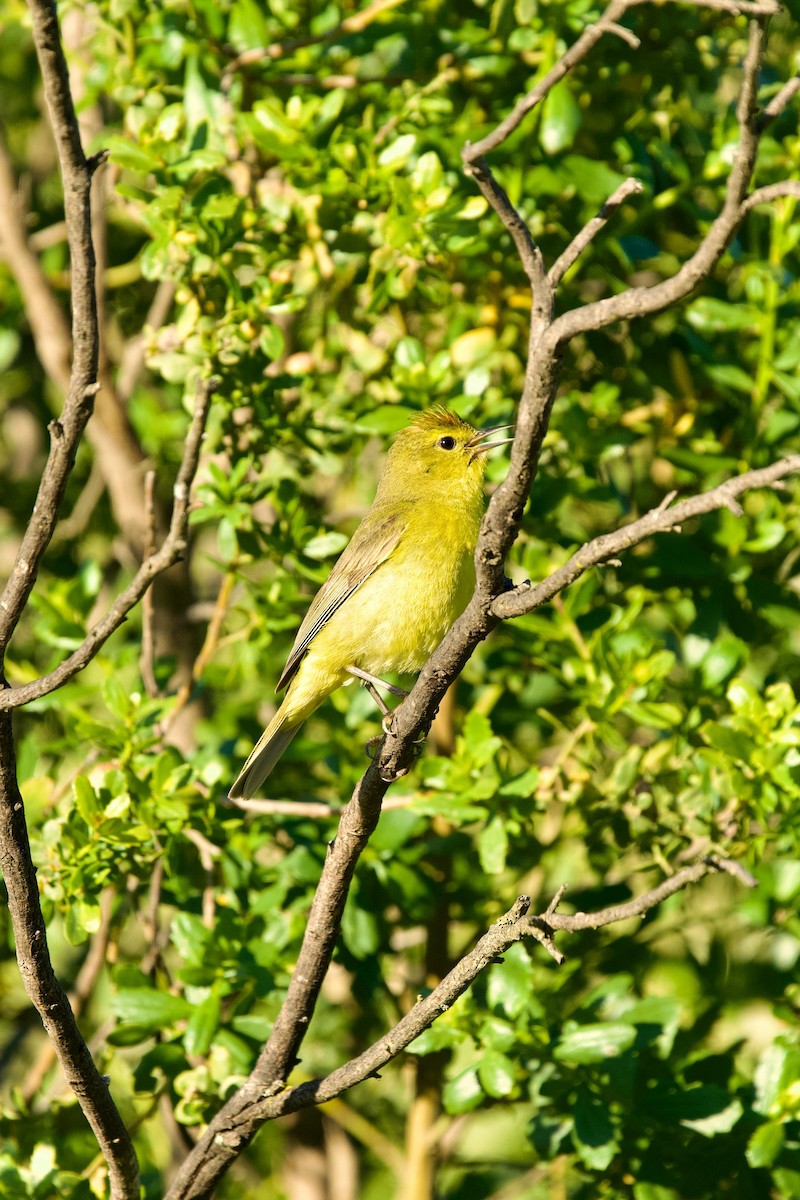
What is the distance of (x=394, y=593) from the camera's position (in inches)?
149

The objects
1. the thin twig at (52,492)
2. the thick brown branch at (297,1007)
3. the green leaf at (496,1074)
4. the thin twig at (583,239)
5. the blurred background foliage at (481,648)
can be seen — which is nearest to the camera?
the thin twig at (583,239)

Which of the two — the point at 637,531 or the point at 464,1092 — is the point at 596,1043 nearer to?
the point at 464,1092

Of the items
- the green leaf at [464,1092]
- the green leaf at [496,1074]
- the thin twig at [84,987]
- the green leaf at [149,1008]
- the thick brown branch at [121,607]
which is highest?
the thick brown branch at [121,607]

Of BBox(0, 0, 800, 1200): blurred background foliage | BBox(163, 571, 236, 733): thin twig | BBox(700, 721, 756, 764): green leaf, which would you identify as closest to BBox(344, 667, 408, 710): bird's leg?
BBox(0, 0, 800, 1200): blurred background foliage

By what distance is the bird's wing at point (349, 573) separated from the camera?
3.79m

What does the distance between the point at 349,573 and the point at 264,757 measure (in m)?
0.59

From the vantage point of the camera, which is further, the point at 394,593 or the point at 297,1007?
the point at 394,593

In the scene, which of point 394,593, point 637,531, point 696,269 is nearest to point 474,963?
point 637,531

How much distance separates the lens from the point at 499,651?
3.99 meters

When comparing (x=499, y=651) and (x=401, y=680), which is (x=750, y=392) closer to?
(x=499, y=651)

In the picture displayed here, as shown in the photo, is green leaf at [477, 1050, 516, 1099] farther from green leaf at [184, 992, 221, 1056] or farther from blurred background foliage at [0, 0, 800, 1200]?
green leaf at [184, 992, 221, 1056]

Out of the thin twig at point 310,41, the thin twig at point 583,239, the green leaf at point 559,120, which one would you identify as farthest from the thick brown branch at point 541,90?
the thin twig at point 310,41

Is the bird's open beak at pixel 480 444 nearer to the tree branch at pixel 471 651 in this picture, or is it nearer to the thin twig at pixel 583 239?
the tree branch at pixel 471 651

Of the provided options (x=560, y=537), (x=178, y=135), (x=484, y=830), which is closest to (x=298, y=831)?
(x=484, y=830)
